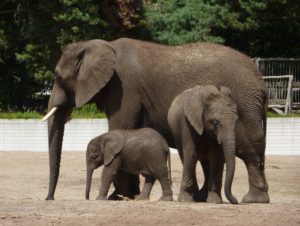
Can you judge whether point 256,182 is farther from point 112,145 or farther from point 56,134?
point 56,134

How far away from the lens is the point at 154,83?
59.9 ft

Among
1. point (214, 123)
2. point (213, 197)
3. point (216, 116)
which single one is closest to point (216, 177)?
point (213, 197)

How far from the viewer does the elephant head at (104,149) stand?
17.8 metres

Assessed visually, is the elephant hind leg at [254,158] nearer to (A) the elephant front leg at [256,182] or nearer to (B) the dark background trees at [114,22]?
(A) the elephant front leg at [256,182]

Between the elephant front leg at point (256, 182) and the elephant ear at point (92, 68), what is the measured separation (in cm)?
257

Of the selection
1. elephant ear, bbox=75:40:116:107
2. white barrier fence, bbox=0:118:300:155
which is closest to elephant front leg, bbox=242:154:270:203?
elephant ear, bbox=75:40:116:107

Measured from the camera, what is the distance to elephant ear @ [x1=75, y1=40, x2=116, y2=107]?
18.3m

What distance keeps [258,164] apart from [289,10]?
19722 millimetres

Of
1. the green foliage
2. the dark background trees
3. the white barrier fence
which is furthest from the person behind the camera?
the green foliage

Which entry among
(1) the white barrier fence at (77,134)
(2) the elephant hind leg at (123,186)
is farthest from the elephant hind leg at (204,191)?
(1) the white barrier fence at (77,134)

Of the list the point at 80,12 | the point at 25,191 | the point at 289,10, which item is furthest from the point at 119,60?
the point at 289,10

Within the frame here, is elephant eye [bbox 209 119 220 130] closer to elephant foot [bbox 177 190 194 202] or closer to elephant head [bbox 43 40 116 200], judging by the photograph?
elephant foot [bbox 177 190 194 202]

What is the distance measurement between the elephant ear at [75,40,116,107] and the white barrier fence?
39.2ft

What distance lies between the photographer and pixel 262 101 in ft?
58.8
